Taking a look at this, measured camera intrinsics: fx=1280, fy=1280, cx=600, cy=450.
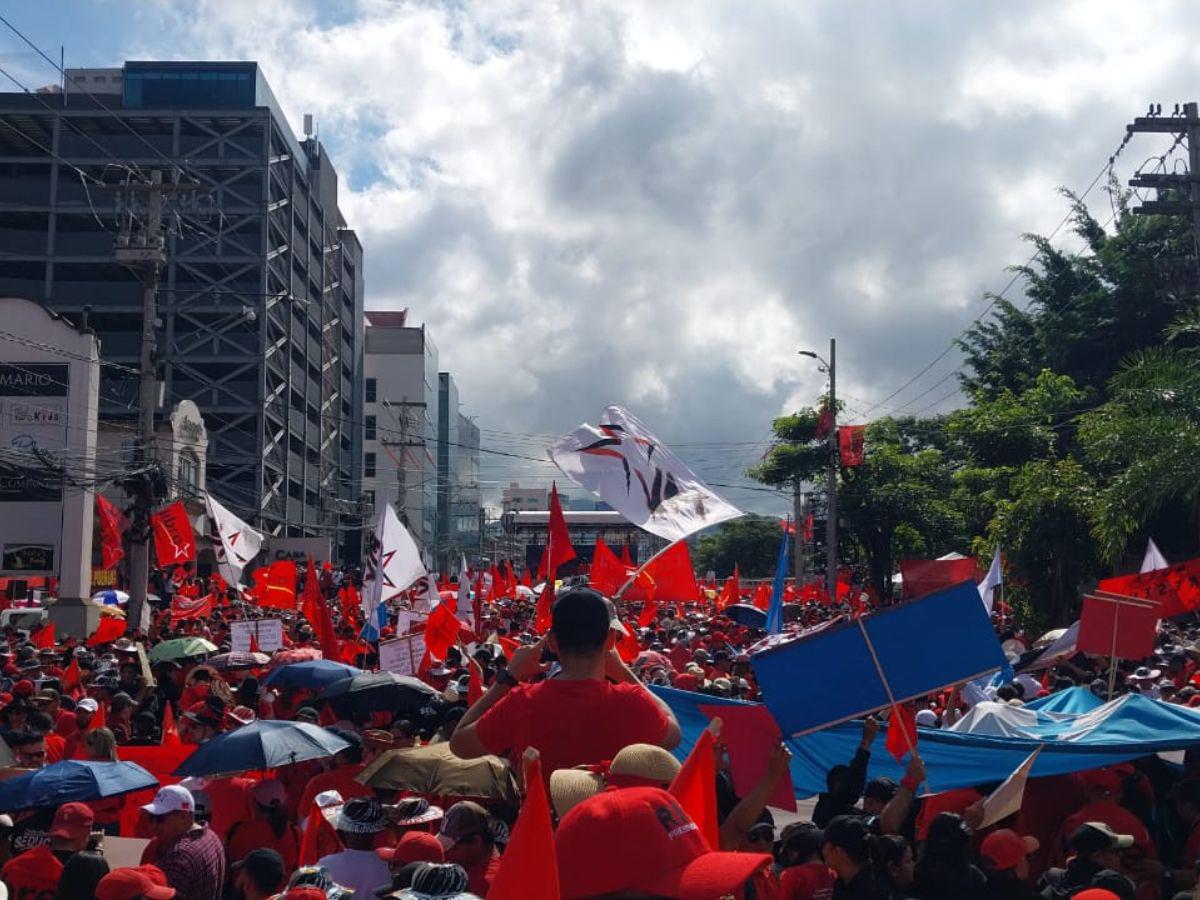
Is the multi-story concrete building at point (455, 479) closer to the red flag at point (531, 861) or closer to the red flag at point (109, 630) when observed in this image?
the red flag at point (109, 630)

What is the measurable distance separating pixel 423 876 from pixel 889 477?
41.4 m

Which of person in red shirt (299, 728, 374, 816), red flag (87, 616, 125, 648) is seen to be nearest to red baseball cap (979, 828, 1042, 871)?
person in red shirt (299, 728, 374, 816)

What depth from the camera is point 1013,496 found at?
32.5 meters

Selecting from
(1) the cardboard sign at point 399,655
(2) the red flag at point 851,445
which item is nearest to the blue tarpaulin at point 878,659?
(1) the cardboard sign at point 399,655

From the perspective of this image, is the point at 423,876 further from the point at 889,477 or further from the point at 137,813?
the point at 889,477

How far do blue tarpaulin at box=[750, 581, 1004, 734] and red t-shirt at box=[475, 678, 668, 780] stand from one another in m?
1.48

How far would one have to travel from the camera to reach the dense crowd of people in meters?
3.30

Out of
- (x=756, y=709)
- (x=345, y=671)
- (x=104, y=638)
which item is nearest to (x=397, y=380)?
(x=104, y=638)

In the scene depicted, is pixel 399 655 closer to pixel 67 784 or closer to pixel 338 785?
pixel 338 785

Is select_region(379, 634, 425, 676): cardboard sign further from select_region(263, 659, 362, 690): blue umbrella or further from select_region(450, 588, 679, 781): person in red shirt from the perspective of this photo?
select_region(450, 588, 679, 781): person in red shirt

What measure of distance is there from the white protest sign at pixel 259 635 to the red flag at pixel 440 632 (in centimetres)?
265

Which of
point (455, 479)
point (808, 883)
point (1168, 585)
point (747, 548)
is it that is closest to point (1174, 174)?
point (1168, 585)

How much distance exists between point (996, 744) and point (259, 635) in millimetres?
10507

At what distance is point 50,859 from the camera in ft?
16.8
